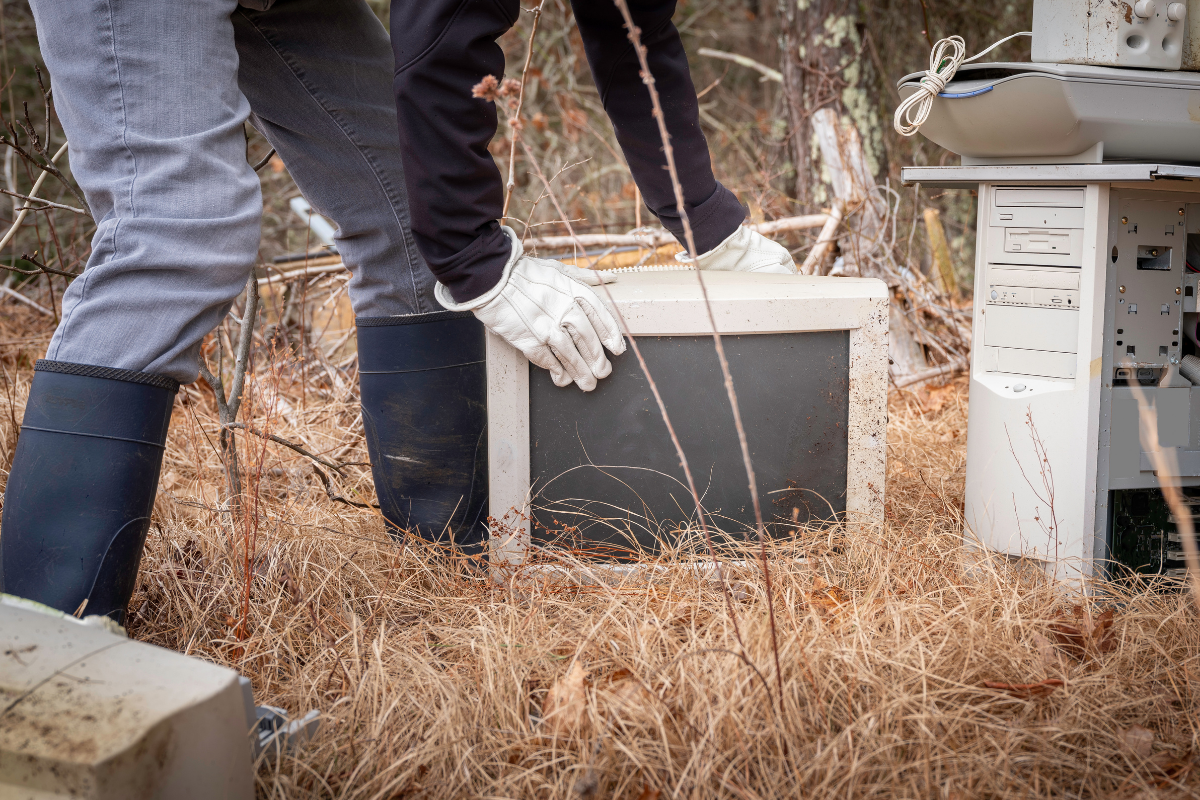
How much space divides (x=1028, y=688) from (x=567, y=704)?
0.58 meters

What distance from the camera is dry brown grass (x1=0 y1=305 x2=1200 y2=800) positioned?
0.97m

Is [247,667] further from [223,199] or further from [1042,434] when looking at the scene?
[1042,434]

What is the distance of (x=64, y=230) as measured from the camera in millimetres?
5016

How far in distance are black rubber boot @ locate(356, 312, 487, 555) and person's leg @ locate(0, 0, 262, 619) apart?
39 cm

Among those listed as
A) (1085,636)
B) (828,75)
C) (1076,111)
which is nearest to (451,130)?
(1076,111)

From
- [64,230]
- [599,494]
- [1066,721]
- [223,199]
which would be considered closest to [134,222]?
[223,199]

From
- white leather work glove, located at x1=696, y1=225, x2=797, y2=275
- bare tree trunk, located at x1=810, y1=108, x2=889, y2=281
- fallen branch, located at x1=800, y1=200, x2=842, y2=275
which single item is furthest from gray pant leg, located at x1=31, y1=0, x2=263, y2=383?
fallen branch, located at x1=800, y1=200, x2=842, y2=275

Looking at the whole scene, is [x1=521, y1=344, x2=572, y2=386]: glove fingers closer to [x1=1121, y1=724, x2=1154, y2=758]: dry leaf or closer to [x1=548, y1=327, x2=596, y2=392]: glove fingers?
[x1=548, y1=327, x2=596, y2=392]: glove fingers

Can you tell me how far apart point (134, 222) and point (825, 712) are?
41.7 inches

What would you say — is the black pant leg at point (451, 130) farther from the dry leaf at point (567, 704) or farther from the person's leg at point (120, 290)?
the dry leaf at point (567, 704)

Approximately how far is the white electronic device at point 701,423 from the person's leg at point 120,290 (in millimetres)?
473

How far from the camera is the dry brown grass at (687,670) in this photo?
0.97 metres

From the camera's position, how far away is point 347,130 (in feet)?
4.94

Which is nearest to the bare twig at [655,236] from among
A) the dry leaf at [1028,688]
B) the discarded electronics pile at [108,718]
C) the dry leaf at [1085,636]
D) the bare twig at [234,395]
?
the bare twig at [234,395]
